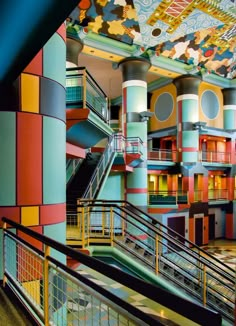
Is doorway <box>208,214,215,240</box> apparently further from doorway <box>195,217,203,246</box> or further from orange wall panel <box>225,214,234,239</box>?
doorway <box>195,217,203,246</box>

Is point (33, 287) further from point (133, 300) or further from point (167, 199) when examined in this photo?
point (167, 199)

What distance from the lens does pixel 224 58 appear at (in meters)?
18.4

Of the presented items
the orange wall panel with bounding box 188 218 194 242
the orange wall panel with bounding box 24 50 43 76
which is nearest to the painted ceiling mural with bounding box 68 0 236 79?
the orange wall panel with bounding box 24 50 43 76

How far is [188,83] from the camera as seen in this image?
18.6 metres

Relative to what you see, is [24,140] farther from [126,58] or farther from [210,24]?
[210,24]

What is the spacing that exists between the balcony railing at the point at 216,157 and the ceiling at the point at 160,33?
579 cm

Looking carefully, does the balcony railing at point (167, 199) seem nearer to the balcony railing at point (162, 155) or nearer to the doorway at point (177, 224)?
the doorway at point (177, 224)

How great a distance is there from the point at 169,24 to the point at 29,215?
1348cm

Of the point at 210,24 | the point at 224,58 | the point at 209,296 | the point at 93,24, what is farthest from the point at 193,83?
the point at 209,296

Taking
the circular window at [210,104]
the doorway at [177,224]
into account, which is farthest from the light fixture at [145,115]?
the doorway at [177,224]

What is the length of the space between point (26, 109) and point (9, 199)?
4.72ft

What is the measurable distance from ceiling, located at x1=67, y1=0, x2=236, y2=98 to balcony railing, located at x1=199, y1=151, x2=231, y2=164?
19.0 feet

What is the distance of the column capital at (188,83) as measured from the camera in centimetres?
1848

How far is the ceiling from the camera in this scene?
13.2m
